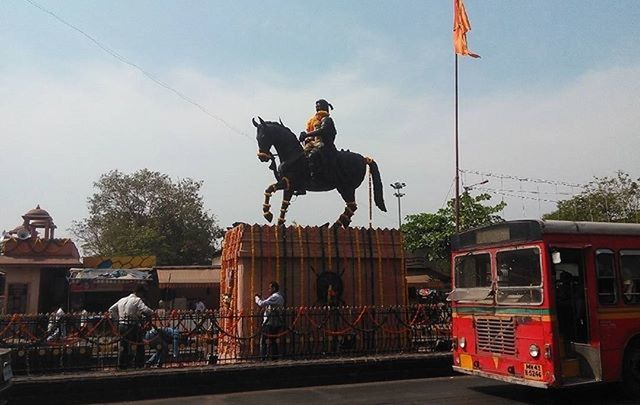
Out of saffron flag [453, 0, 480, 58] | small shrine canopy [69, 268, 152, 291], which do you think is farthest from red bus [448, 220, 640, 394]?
small shrine canopy [69, 268, 152, 291]

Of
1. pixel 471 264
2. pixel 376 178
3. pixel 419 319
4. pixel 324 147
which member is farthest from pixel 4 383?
pixel 376 178

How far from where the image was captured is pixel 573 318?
8633 mm

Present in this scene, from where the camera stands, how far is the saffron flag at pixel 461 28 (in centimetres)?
2359

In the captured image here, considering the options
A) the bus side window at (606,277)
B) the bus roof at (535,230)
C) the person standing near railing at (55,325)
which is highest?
the bus roof at (535,230)

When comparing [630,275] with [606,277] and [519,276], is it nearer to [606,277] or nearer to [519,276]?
[606,277]

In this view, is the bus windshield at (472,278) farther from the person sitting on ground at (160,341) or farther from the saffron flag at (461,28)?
the saffron flag at (461,28)

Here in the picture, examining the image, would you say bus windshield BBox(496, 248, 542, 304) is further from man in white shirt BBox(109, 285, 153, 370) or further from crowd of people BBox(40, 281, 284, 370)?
man in white shirt BBox(109, 285, 153, 370)

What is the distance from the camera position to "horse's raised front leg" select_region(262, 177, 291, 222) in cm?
1447

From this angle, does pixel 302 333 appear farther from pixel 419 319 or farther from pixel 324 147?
pixel 324 147

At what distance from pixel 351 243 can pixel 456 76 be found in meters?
17.1

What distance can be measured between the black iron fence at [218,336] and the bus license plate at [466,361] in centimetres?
268

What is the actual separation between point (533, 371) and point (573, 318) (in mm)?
1219

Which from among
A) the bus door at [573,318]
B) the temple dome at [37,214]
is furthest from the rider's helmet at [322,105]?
the temple dome at [37,214]

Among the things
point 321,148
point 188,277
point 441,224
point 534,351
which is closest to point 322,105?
point 321,148
